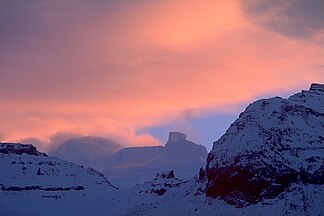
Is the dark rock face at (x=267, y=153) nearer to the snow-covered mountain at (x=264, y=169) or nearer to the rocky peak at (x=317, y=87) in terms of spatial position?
the snow-covered mountain at (x=264, y=169)

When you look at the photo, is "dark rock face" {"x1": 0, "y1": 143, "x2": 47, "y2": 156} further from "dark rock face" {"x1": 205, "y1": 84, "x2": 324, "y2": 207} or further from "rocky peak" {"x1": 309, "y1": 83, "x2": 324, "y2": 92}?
"rocky peak" {"x1": 309, "y1": 83, "x2": 324, "y2": 92}

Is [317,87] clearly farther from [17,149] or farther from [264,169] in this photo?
[17,149]

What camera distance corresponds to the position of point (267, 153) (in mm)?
86250

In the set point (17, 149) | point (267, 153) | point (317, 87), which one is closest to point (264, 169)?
point (267, 153)

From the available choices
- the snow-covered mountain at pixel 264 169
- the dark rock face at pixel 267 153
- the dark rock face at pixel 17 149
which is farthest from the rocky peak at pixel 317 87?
the dark rock face at pixel 17 149

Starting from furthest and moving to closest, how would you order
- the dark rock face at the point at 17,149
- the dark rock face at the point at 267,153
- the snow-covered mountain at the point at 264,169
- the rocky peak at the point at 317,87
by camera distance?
the dark rock face at the point at 17,149 → the rocky peak at the point at 317,87 → the dark rock face at the point at 267,153 → the snow-covered mountain at the point at 264,169

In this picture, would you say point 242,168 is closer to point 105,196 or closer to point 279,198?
point 279,198

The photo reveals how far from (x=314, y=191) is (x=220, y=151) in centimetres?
1817

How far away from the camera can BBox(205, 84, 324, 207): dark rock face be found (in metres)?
83.2

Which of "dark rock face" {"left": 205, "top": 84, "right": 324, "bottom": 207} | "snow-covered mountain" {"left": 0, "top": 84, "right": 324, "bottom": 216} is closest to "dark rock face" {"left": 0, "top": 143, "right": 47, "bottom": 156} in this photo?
"snow-covered mountain" {"left": 0, "top": 84, "right": 324, "bottom": 216}

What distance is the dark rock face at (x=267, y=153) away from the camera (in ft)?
273

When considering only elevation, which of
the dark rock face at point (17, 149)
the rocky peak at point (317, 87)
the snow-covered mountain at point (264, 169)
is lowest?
the snow-covered mountain at point (264, 169)

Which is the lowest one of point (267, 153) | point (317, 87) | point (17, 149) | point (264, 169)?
point (264, 169)

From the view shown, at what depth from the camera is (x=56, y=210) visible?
403 ft
